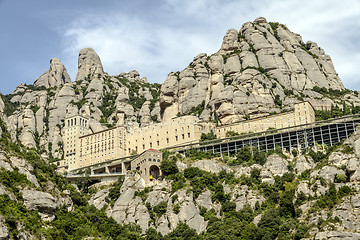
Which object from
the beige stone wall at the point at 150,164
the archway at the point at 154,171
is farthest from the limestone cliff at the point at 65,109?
the archway at the point at 154,171

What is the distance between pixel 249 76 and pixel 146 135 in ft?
103

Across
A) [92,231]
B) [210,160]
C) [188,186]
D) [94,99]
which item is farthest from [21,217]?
[94,99]

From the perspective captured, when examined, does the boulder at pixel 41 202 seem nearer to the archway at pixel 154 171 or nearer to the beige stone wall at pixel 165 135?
the archway at pixel 154 171

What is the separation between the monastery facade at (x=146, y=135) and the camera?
12181 cm

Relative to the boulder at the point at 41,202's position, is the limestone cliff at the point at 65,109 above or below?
above

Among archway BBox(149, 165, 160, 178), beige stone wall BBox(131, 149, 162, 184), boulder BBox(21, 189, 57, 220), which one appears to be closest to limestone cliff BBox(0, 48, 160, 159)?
beige stone wall BBox(131, 149, 162, 184)

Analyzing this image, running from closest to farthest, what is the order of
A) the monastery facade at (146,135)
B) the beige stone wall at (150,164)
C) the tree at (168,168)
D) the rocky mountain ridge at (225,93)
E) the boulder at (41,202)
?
the boulder at (41,202)
the tree at (168,168)
the beige stone wall at (150,164)
the monastery facade at (146,135)
the rocky mountain ridge at (225,93)

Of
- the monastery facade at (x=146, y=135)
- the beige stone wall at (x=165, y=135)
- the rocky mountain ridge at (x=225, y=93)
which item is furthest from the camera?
the rocky mountain ridge at (x=225, y=93)

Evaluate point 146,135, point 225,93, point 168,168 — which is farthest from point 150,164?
point 225,93

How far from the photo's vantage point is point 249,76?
463 feet

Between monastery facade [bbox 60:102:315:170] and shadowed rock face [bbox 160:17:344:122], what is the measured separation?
7.05m

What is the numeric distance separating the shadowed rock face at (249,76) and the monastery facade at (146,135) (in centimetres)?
705

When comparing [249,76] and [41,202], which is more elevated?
[249,76]

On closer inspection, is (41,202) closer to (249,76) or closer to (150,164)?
(150,164)
